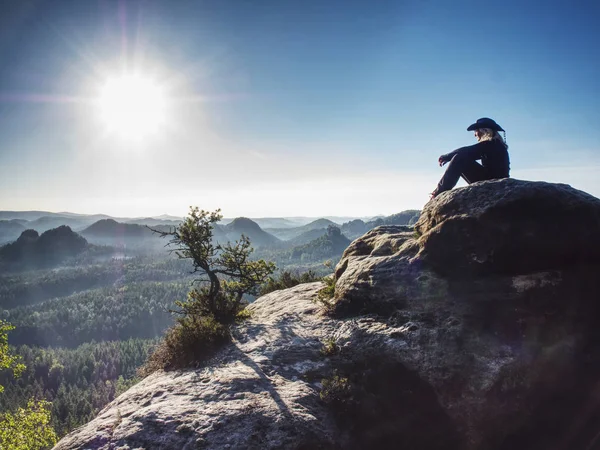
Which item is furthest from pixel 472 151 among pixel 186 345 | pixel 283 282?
pixel 283 282

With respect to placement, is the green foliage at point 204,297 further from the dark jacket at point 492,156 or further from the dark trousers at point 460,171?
the dark jacket at point 492,156

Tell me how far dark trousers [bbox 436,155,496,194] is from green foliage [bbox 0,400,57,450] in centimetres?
2936

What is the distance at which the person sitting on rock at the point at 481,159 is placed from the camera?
11430 mm

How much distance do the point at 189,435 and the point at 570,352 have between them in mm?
9719

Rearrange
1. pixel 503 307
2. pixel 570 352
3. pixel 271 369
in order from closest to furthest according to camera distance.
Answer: pixel 570 352 → pixel 503 307 → pixel 271 369

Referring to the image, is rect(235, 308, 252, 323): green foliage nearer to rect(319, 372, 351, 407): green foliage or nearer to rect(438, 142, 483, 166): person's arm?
rect(319, 372, 351, 407): green foliage

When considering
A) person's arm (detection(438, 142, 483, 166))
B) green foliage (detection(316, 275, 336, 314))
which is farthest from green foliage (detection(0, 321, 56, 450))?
person's arm (detection(438, 142, 483, 166))

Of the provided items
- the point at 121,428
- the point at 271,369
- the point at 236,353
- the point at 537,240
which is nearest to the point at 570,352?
the point at 537,240

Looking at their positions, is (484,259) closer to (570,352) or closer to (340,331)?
(570,352)

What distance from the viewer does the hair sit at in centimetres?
1153

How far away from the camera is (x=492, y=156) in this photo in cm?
1144

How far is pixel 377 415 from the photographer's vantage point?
8438 mm

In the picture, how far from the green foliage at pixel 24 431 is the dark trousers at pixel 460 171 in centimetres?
2936

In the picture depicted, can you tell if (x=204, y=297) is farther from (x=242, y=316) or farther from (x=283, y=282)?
(x=283, y=282)
